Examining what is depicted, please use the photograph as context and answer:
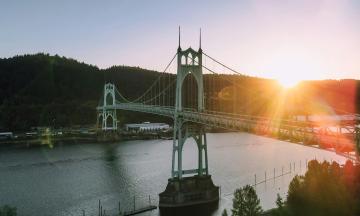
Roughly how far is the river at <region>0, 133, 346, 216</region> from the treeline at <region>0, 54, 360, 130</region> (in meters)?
6.19

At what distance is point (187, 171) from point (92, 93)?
95190mm

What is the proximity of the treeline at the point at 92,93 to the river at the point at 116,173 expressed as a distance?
6187 mm

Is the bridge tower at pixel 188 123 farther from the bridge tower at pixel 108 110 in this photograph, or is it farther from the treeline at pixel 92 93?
the bridge tower at pixel 108 110

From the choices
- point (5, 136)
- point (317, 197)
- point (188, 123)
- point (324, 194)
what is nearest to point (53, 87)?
point (5, 136)

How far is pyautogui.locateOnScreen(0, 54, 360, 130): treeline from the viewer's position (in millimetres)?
61938

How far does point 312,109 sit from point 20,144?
4436cm

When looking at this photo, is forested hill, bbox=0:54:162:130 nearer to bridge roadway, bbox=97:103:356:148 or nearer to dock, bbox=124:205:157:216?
dock, bbox=124:205:157:216

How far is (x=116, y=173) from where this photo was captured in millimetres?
41875

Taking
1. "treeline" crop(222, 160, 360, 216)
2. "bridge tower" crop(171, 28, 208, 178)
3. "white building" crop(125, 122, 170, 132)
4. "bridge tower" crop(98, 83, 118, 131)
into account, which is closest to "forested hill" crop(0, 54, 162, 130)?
"bridge tower" crop(98, 83, 118, 131)

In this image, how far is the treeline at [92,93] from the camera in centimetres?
6194

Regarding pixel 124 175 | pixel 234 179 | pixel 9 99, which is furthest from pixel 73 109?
pixel 234 179

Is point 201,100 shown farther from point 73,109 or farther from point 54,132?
point 73,109

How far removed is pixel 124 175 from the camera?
1599 inches

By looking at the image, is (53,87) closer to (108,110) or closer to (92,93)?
(92,93)
